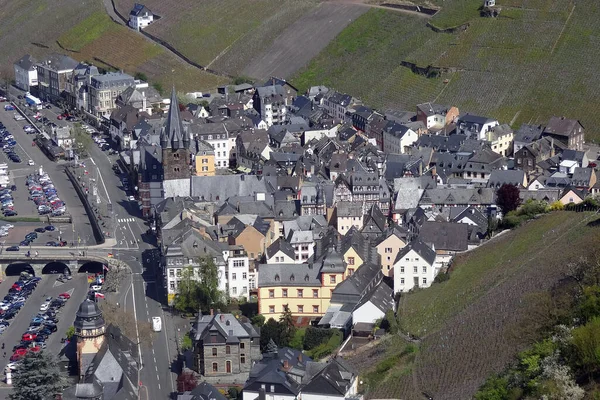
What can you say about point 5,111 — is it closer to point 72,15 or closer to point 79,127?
point 79,127

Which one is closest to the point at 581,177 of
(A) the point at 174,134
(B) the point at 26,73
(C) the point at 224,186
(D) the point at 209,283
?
(C) the point at 224,186

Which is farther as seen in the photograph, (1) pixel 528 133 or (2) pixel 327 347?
(1) pixel 528 133

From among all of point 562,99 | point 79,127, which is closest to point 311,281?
point 562,99

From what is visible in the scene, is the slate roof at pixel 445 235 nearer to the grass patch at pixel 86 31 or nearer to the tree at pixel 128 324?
the tree at pixel 128 324

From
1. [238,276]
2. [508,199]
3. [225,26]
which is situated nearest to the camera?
[238,276]

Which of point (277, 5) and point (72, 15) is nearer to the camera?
point (277, 5)

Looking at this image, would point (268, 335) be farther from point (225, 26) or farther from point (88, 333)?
point (225, 26)
